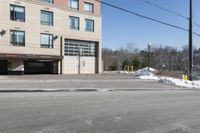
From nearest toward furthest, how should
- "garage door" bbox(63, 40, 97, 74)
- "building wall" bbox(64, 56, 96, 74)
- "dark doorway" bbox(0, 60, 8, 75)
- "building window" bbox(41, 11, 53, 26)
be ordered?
"dark doorway" bbox(0, 60, 8, 75)
"building window" bbox(41, 11, 53, 26)
"building wall" bbox(64, 56, 96, 74)
"garage door" bbox(63, 40, 97, 74)

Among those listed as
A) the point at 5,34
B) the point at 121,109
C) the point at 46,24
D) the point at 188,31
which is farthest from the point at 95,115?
the point at 46,24

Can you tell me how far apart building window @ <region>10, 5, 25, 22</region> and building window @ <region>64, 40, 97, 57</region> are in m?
8.47

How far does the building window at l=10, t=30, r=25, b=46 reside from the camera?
4372 cm

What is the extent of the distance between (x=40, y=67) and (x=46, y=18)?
24.8ft

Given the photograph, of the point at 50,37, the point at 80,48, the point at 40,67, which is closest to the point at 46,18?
the point at 50,37

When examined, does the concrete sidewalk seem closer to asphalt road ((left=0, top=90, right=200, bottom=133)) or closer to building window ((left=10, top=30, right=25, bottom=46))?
asphalt road ((left=0, top=90, right=200, bottom=133))

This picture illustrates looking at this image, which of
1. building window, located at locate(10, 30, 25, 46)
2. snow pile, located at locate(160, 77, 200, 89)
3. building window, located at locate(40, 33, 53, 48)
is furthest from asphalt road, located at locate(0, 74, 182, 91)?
building window, located at locate(40, 33, 53, 48)

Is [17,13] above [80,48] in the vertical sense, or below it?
above

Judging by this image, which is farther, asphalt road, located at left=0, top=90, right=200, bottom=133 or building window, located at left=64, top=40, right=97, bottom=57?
building window, located at left=64, top=40, right=97, bottom=57

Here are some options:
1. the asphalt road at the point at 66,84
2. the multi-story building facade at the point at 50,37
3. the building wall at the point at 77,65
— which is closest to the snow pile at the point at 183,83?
the asphalt road at the point at 66,84

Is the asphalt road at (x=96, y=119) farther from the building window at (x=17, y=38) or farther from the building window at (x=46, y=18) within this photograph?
the building window at (x=46, y=18)

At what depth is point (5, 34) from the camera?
42.8 meters

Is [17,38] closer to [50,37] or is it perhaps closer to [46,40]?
[46,40]

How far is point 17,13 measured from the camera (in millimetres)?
44312
